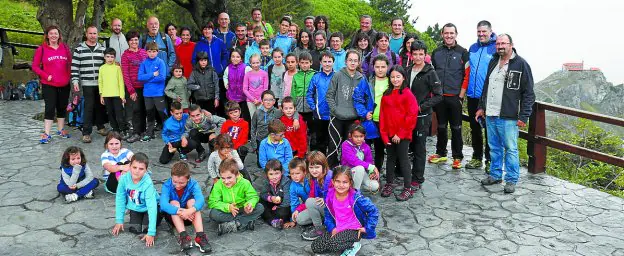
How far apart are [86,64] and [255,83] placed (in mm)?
2508

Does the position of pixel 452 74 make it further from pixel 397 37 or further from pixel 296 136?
pixel 296 136

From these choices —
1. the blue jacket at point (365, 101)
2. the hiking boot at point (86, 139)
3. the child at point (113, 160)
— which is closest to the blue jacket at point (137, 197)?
the child at point (113, 160)

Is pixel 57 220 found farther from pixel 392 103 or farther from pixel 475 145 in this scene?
pixel 475 145

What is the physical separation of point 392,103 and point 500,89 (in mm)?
1307

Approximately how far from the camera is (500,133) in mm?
6223

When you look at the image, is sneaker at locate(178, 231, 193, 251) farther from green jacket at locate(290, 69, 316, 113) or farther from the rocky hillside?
the rocky hillside

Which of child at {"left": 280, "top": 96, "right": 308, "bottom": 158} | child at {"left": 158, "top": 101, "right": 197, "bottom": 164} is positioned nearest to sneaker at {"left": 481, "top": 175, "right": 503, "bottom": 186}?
child at {"left": 280, "top": 96, "right": 308, "bottom": 158}

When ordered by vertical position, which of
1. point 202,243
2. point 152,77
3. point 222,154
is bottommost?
point 202,243

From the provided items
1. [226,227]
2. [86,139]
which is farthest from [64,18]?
[226,227]

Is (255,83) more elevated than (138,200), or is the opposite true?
(255,83)

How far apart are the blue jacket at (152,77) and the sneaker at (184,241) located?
11.4ft

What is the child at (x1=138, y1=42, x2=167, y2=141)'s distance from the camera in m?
7.55

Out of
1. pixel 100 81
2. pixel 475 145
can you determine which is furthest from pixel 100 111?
pixel 475 145

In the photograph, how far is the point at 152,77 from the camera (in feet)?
24.9
